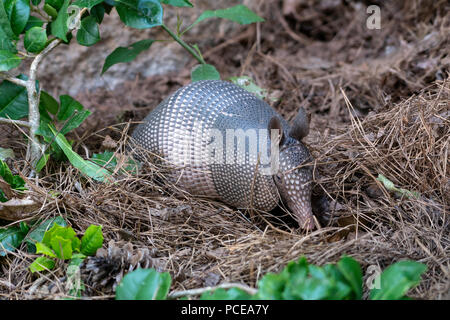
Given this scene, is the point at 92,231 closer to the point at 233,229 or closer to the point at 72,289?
the point at 72,289

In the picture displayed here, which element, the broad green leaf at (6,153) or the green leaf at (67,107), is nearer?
the broad green leaf at (6,153)

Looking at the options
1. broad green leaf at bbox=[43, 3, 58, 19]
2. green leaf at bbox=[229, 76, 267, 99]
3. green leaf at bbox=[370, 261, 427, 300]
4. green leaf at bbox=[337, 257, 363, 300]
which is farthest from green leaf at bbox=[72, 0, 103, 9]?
green leaf at bbox=[370, 261, 427, 300]

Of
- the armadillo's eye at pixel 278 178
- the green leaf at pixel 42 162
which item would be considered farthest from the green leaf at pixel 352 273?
the green leaf at pixel 42 162

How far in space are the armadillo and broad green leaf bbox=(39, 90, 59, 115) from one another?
801 millimetres

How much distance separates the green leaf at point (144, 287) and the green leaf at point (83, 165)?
56.0 inches

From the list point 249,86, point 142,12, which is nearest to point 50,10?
point 142,12

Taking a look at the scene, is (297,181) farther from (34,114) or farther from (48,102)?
(48,102)

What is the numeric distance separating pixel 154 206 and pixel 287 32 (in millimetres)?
4376

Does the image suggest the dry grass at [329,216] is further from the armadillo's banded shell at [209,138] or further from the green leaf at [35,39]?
the green leaf at [35,39]

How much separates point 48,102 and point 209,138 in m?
1.64

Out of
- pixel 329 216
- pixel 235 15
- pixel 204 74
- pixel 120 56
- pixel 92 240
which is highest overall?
pixel 235 15

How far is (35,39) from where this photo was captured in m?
3.99

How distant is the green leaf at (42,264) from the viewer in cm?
312

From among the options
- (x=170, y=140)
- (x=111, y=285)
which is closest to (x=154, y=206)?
(x=170, y=140)
